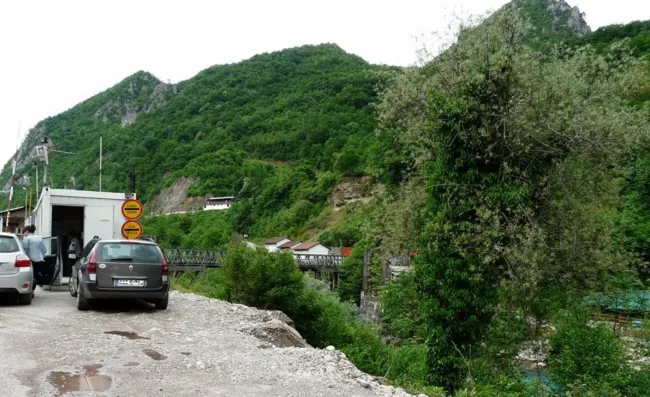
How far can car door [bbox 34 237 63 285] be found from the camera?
14405 millimetres

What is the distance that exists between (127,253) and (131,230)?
13.8ft

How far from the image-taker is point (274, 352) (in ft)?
27.0

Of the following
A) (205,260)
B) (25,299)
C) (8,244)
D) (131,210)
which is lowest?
(205,260)

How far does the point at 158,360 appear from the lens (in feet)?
24.2

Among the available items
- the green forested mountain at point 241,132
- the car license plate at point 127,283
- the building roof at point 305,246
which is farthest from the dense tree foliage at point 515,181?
the green forested mountain at point 241,132

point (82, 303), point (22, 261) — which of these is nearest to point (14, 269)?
point (22, 261)

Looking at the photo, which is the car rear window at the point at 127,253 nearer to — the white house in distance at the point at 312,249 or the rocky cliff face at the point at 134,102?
the white house in distance at the point at 312,249

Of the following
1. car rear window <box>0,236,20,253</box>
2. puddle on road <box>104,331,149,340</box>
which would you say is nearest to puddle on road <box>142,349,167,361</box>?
puddle on road <box>104,331,149,340</box>

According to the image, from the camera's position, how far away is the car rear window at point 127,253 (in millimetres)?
11406

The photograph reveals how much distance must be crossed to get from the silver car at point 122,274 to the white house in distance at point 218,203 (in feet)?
359

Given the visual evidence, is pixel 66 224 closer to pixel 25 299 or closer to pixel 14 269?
pixel 25 299

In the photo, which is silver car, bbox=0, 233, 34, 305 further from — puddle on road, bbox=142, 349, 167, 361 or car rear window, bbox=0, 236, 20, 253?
puddle on road, bbox=142, 349, 167, 361

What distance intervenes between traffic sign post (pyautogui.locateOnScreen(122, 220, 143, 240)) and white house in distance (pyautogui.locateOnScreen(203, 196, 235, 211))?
105 metres

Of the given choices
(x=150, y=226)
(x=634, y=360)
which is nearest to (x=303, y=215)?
(x=150, y=226)
